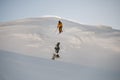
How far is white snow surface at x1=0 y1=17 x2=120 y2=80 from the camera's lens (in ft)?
81.4

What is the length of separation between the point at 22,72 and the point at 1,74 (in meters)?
2.74

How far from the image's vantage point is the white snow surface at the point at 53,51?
81.4ft

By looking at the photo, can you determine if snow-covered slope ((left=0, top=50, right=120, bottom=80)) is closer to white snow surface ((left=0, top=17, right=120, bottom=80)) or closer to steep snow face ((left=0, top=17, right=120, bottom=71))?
white snow surface ((left=0, top=17, right=120, bottom=80))

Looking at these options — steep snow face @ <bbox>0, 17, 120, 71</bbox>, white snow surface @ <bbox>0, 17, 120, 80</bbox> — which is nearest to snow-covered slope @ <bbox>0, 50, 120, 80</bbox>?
white snow surface @ <bbox>0, 17, 120, 80</bbox>

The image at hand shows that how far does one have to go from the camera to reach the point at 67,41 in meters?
38.4

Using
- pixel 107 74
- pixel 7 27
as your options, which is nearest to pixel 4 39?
pixel 7 27

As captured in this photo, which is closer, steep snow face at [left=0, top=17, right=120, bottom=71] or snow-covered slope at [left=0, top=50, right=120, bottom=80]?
snow-covered slope at [left=0, top=50, right=120, bottom=80]

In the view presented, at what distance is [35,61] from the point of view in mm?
28109

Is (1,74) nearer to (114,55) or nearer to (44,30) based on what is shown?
(44,30)

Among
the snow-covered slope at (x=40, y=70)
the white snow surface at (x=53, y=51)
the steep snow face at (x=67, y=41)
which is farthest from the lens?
the steep snow face at (x=67, y=41)

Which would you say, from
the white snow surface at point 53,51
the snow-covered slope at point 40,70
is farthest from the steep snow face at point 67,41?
the snow-covered slope at point 40,70

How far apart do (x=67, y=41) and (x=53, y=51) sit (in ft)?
19.2

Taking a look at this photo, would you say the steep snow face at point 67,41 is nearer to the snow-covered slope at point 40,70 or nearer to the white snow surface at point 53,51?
the white snow surface at point 53,51

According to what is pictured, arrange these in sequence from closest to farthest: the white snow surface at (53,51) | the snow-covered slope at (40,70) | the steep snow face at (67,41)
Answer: the snow-covered slope at (40,70), the white snow surface at (53,51), the steep snow face at (67,41)
